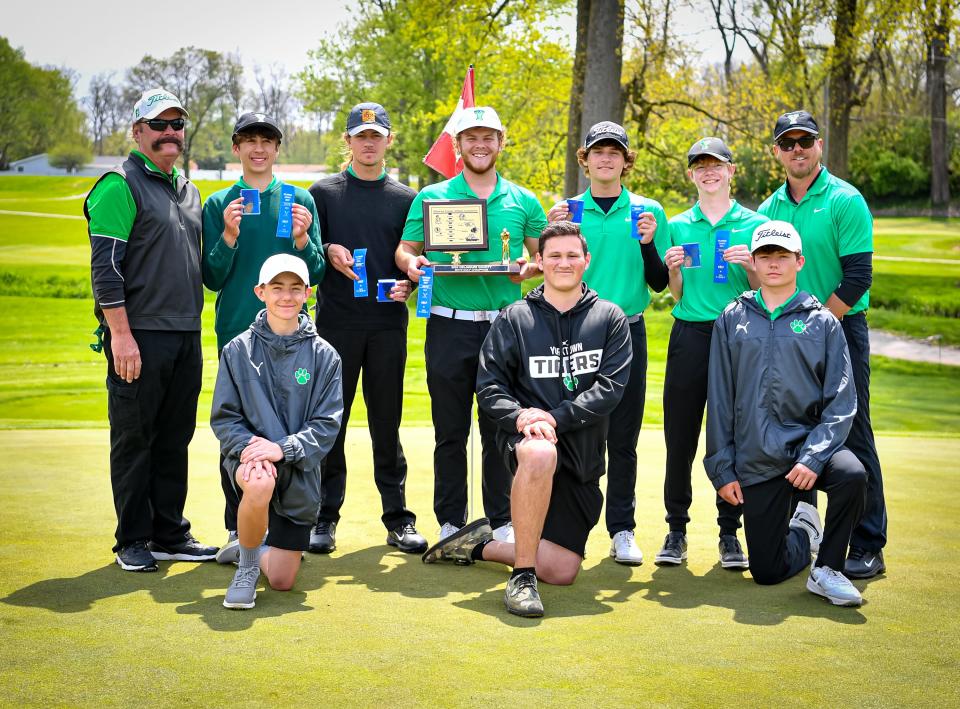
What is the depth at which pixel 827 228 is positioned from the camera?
4992mm

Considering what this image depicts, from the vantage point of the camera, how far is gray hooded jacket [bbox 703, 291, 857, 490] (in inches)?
177

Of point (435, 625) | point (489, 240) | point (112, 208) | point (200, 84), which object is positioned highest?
point (200, 84)

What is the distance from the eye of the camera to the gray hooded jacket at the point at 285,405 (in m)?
4.42

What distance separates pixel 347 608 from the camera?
4121 mm

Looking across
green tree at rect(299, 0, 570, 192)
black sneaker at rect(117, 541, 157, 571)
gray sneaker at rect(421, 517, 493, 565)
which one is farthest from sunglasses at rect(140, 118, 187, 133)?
green tree at rect(299, 0, 570, 192)

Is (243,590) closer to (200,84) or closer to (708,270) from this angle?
(708,270)

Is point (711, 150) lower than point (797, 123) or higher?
lower

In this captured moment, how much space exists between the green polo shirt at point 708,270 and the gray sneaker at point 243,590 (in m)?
2.34

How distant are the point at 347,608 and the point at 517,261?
78.5 inches

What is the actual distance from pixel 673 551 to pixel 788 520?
617mm

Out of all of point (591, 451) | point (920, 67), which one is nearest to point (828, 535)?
point (591, 451)

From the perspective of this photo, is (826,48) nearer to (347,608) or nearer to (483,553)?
(483,553)

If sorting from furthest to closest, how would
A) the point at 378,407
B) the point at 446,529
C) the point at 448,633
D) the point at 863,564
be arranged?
1. the point at 378,407
2. the point at 446,529
3. the point at 863,564
4. the point at 448,633

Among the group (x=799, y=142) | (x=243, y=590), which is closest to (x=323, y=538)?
(x=243, y=590)
